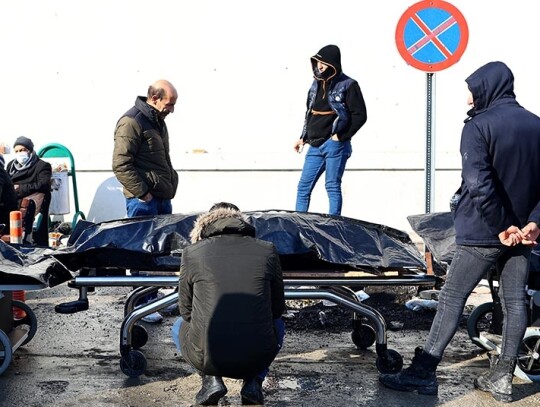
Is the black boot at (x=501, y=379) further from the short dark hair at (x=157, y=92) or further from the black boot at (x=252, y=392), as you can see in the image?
the short dark hair at (x=157, y=92)

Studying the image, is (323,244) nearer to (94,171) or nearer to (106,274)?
(106,274)

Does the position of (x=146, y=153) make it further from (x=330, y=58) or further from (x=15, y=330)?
(x=330, y=58)

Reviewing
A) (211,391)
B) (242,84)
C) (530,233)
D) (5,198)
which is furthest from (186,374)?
(242,84)

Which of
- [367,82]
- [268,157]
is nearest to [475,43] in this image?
[367,82]

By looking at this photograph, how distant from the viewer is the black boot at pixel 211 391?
16.9 feet

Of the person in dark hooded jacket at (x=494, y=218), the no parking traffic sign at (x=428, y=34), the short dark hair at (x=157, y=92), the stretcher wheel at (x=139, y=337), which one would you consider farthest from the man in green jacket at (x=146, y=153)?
the person in dark hooded jacket at (x=494, y=218)

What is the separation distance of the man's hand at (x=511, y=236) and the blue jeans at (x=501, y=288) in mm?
117

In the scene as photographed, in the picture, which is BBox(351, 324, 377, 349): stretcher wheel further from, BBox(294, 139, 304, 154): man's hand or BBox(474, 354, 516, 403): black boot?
BBox(294, 139, 304, 154): man's hand

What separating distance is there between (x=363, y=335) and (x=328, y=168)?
9.75 feet

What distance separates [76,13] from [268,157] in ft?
8.91

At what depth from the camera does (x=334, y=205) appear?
9.36m

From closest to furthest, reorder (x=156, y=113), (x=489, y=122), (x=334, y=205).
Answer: (x=489, y=122) < (x=156, y=113) < (x=334, y=205)

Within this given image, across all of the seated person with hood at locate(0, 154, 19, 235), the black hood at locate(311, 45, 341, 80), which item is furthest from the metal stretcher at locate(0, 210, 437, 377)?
the black hood at locate(311, 45, 341, 80)

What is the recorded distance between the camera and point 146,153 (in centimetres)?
744
